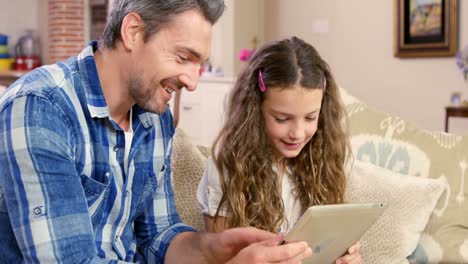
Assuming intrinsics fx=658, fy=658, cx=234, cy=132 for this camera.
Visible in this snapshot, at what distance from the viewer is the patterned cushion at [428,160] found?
1.71m

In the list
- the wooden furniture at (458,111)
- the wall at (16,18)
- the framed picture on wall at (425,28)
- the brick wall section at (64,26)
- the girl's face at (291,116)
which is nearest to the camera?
the girl's face at (291,116)

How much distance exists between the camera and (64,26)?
25.9 ft

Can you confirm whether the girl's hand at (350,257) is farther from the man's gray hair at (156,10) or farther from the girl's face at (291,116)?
the man's gray hair at (156,10)

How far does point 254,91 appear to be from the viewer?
1.73 meters

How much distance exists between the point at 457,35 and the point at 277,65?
11.6ft

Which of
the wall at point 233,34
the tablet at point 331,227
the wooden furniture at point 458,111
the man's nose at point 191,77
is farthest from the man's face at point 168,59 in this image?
the wall at point 233,34

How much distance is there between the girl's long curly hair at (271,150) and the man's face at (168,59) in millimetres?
445

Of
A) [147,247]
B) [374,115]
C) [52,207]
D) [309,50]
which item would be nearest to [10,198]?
[52,207]

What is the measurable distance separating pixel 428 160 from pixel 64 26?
674 centimetres

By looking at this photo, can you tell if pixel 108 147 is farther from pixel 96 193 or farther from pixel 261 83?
pixel 261 83

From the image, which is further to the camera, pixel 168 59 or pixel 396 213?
pixel 396 213

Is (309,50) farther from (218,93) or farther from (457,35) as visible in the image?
(218,93)

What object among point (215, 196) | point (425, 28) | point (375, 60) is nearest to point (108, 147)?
point (215, 196)

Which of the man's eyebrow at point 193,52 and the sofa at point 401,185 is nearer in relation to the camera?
the man's eyebrow at point 193,52
